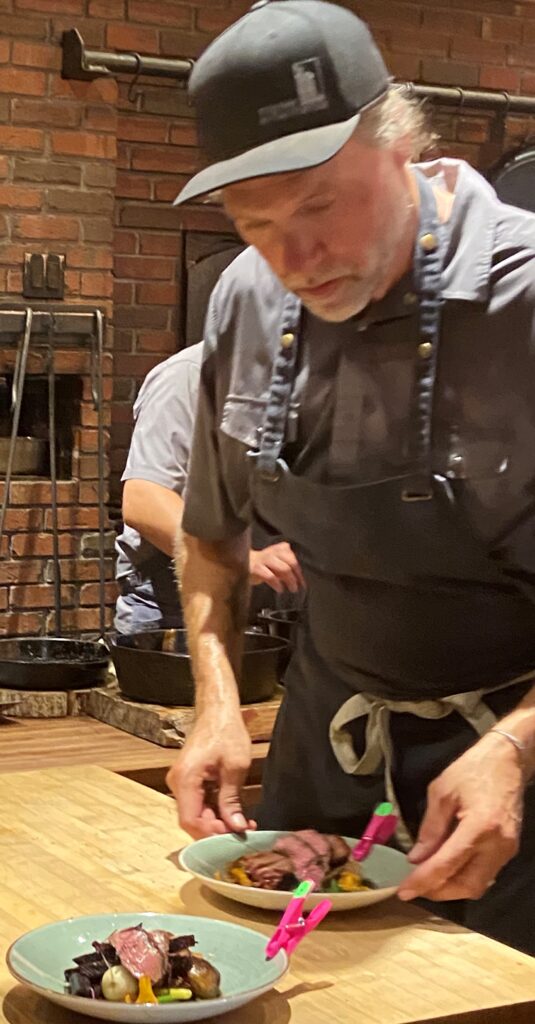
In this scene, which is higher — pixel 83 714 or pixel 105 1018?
pixel 105 1018

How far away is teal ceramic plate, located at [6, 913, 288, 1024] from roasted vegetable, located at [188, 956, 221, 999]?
0.05ft

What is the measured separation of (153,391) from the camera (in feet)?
11.6

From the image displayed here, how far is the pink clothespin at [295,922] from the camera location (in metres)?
1.40

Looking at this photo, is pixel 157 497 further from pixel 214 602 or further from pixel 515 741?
pixel 515 741

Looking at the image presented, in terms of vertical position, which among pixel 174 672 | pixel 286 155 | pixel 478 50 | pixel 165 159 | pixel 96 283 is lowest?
pixel 174 672

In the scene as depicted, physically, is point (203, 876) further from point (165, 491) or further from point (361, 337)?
point (165, 491)

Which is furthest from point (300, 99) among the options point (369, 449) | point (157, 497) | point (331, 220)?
point (157, 497)

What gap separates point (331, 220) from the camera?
158 centimetres

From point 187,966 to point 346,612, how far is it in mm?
649

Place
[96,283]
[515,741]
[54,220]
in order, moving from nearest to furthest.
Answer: [515,741], [54,220], [96,283]

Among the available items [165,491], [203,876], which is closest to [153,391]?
[165,491]

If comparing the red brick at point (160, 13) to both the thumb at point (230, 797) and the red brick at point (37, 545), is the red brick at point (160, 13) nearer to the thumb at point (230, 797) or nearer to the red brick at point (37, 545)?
the red brick at point (37, 545)

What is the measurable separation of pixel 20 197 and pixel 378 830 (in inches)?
139

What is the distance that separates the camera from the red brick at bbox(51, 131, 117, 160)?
4.84 metres
